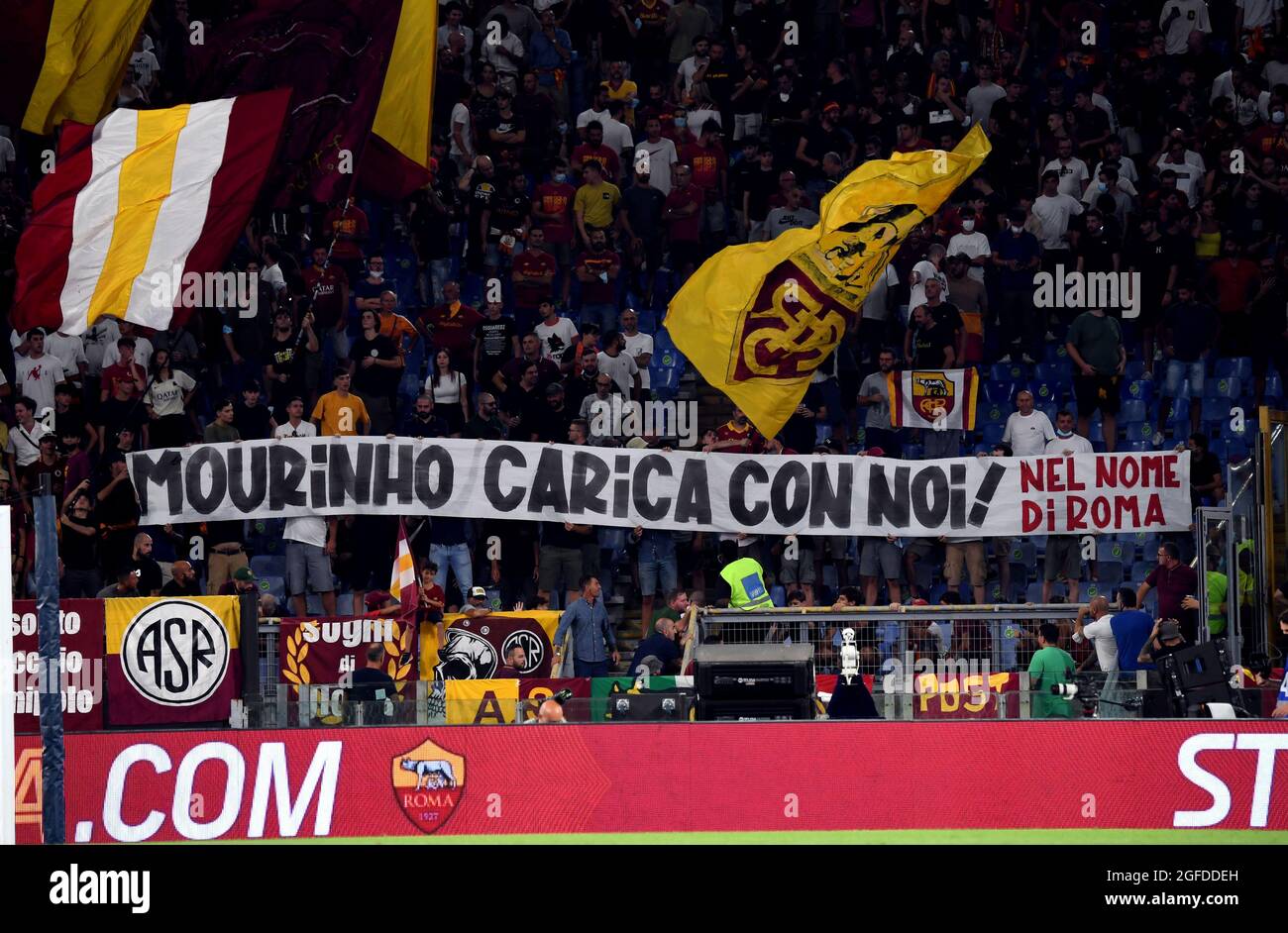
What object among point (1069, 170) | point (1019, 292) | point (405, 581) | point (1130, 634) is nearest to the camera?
point (1130, 634)

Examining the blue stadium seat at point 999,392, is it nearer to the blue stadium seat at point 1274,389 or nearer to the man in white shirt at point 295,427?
the blue stadium seat at point 1274,389

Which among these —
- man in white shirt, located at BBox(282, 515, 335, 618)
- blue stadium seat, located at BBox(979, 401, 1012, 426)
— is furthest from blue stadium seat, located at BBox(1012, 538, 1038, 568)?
man in white shirt, located at BBox(282, 515, 335, 618)

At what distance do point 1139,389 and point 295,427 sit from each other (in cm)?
974

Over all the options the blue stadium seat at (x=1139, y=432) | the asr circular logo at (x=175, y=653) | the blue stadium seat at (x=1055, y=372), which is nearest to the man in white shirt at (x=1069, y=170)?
the blue stadium seat at (x=1055, y=372)

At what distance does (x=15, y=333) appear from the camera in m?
23.2

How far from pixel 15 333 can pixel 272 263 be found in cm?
312

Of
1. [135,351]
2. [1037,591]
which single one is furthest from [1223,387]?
[135,351]

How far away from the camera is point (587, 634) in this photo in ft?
63.5

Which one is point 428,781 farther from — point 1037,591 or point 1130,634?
point 1037,591

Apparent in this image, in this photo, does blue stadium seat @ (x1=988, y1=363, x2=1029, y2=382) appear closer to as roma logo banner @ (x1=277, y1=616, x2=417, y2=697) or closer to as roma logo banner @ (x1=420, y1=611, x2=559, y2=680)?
as roma logo banner @ (x1=420, y1=611, x2=559, y2=680)
